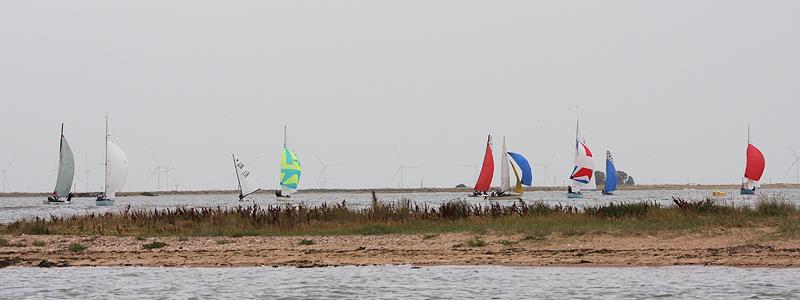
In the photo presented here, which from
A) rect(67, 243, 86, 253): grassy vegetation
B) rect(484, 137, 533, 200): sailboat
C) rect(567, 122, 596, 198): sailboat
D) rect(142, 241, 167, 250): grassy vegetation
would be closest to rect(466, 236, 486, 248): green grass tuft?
rect(142, 241, 167, 250): grassy vegetation

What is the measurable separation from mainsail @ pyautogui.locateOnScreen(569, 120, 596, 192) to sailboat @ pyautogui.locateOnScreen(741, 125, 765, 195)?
14.2m

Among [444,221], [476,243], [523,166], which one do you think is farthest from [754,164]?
[476,243]

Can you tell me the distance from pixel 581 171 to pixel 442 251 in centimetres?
8820

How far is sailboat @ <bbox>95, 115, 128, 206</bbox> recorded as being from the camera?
104m

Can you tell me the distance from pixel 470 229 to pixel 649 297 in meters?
13.2

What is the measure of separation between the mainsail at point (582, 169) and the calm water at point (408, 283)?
9061 centimetres

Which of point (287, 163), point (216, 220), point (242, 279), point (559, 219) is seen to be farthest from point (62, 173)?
point (242, 279)

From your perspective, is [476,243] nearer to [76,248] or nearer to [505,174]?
[76,248]

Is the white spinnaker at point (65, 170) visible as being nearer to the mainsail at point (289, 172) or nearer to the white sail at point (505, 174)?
the mainsail at point (289, 172)

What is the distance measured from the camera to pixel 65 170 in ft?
361

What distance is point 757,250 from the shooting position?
26.9 metres

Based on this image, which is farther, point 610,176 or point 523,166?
point 610,176

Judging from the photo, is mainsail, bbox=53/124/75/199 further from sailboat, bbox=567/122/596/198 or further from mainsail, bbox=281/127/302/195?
sailboat, bbox=567/122/596/198

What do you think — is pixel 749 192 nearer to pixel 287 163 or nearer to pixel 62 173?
pixel 287 163
